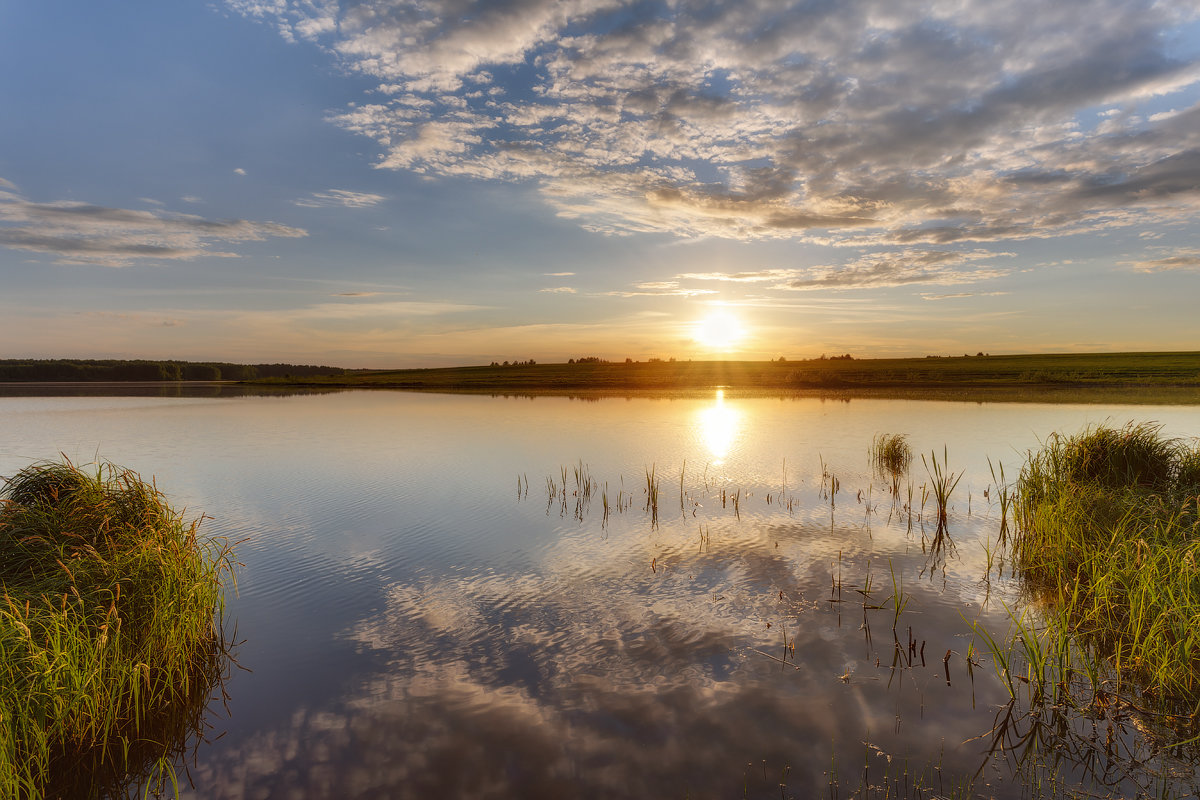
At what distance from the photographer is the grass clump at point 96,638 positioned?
5961 millimetres

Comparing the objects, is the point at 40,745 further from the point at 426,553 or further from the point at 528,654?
the point at 426,553

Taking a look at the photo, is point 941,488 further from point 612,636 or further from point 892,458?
point 612,636

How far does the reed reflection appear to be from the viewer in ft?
93.5

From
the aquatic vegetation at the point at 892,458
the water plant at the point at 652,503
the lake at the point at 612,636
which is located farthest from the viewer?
the aquatic vegetation at the point at 892,458

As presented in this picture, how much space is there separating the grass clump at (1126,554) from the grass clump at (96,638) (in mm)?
11204

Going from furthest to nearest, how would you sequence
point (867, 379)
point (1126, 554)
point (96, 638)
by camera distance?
point (867, 379), point (1126, 554), point (96, 638)

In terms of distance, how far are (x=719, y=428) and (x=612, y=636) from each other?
28222 mm

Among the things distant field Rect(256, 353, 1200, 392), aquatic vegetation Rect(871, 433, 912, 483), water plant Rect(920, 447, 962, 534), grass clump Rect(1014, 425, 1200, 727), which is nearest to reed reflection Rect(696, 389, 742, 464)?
aquatic vegetation Rect(871, 433, 912, 483)

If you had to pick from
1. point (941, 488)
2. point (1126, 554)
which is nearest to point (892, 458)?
point (941, 488)

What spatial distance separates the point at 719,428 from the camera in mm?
36594

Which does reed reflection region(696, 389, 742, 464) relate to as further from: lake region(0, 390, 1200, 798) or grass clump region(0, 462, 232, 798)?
grass clump region(0, 462, 232, 798)

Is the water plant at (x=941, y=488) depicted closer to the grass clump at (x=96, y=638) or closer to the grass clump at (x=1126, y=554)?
the grass clump at (x=1126, y=554)

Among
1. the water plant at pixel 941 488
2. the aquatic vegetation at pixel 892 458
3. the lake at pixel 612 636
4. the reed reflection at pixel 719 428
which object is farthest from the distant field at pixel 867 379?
the lake at pixel 612 636

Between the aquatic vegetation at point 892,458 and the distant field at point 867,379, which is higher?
the distant field at point 867,379
